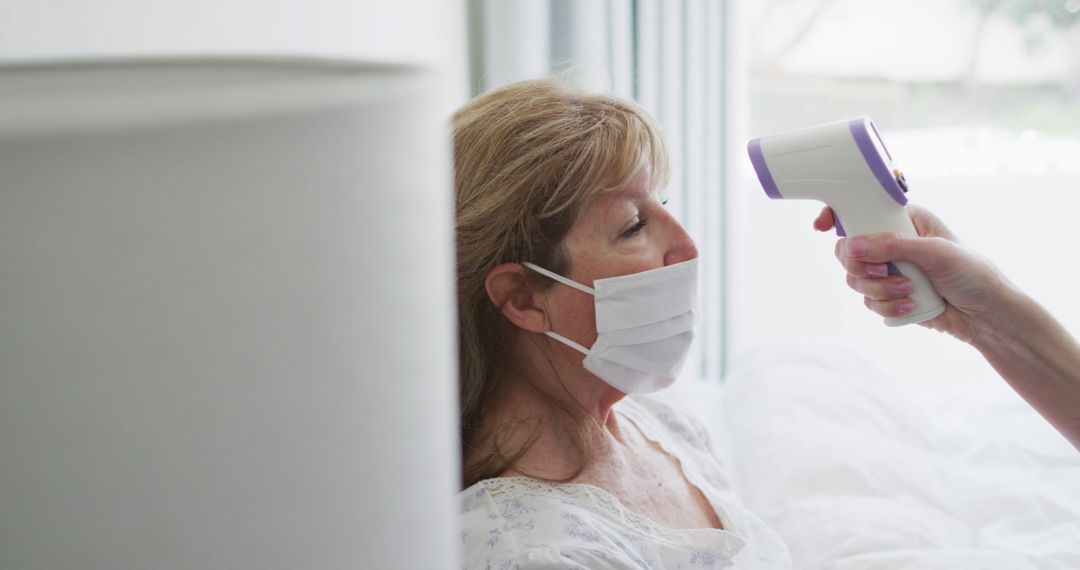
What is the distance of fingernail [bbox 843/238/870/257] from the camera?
1353 millimetres

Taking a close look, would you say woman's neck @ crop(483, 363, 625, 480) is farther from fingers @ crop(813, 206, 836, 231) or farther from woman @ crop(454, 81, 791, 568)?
fingers @ crop(813, 206, 836, 231)

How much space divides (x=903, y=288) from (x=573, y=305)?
482 mm

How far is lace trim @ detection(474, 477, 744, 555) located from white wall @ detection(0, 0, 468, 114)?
53cm

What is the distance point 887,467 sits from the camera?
1.71 m

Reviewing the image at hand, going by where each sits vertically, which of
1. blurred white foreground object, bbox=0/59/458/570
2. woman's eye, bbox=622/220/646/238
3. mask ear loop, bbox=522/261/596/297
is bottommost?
mask ear loop, bbox=522/261/596/297

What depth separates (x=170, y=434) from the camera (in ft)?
1.50

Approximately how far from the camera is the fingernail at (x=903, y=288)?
4.46 ft

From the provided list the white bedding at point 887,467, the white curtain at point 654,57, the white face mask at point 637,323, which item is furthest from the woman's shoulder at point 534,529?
the white curtain at point 654,57

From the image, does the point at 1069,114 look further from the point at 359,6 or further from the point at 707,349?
the point at 359,6

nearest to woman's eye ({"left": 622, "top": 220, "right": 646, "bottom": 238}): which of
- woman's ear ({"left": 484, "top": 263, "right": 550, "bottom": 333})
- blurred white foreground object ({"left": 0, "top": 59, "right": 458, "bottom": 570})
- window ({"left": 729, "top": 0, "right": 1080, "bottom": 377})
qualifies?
woman's ear ({"left": 484, "top": 263, "right": 550, "bottom": 333})

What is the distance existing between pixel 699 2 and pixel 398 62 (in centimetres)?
298

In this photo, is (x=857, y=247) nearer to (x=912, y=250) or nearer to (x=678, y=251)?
(x=912, y=250)

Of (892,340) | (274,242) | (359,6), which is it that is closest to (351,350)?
(274,242)

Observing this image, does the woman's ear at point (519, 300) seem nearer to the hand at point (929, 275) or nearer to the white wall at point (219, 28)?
the white wall at point (219, 28)
